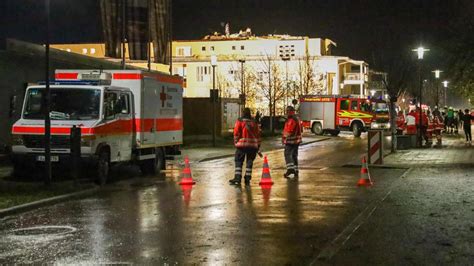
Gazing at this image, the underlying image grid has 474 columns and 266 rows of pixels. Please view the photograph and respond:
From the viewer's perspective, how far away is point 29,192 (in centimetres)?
1380

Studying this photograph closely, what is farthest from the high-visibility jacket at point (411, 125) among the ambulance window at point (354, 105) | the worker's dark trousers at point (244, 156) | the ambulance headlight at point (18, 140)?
the ambulance headlight at point (18, 140)

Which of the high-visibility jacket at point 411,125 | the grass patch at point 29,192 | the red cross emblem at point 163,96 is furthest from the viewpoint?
the high-visibility jacket at point 411,125

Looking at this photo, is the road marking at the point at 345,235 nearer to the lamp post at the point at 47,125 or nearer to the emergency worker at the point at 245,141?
the emergency worker at the point at 245,141

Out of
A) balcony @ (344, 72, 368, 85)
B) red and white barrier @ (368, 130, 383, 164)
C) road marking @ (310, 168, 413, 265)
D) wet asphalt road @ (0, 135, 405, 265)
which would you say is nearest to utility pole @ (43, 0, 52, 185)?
wet asphalt road @ (0, 135, 405, 265)

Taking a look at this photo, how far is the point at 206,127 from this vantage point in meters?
38.8

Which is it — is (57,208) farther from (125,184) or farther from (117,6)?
→ (117,6)

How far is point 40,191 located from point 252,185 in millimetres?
4880

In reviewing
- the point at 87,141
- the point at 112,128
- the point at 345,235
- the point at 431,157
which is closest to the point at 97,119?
the point at 112,128

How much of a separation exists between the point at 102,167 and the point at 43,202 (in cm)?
343

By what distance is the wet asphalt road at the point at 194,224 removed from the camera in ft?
26.2

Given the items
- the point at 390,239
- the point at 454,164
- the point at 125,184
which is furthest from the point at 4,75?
the point at 390,239

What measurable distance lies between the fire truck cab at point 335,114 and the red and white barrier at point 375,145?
968 inches

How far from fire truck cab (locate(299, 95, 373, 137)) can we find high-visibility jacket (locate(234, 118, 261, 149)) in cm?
3017

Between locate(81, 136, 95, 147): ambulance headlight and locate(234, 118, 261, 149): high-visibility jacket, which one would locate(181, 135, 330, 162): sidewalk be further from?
locate(81, 136, 95, 147): ambulance headlight
